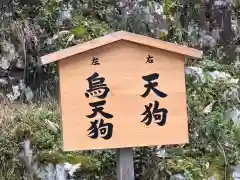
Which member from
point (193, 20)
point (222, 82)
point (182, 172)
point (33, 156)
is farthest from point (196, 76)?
point (33, 156)

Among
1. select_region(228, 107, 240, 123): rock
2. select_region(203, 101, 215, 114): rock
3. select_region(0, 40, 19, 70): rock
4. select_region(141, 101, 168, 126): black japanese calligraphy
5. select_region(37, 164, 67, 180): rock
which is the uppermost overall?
select_region(0, 40, 19, 70): rock

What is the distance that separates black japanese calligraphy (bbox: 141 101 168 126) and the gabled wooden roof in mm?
460

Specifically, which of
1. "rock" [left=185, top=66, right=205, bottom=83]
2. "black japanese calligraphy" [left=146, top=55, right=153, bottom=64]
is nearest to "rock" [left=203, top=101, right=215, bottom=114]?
"rock" [left=185, top=66, right=205, bottom=83]

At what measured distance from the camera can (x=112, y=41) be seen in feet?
12.3

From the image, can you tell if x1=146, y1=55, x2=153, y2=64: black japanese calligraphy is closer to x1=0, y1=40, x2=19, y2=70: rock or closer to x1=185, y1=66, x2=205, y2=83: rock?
x1=185, y1=66, x2=205, y2=83: rock

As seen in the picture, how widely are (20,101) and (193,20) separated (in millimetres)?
3162

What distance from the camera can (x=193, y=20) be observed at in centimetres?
784

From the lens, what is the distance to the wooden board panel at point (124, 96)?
3.71 meters

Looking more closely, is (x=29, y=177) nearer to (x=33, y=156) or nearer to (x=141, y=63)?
(x=33, y=156)

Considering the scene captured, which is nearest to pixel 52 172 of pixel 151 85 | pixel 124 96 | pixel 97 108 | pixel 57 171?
pixel 57 171

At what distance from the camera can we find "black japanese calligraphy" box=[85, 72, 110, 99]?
3719 mm

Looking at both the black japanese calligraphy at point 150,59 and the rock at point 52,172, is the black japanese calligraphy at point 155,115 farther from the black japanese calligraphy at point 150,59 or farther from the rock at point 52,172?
the rock at point 52,172

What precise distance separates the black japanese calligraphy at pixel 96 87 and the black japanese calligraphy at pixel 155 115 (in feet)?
1.22

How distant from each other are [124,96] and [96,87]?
0.23m
